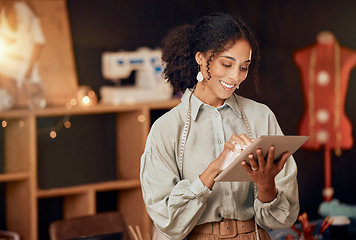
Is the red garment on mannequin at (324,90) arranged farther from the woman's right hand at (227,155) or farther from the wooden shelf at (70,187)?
the woman's right hand at (227,155)

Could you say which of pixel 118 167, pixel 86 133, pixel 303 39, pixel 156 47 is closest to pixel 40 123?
pixel 86 133

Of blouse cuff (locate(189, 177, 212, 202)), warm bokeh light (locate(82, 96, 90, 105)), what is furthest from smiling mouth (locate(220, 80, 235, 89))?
warm bokeh light (locate(82, 96, 90, 105))

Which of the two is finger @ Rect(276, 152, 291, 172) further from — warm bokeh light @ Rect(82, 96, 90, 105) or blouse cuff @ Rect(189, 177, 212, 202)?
warm bokeh light @ Rect(82, 96, 90, 105)

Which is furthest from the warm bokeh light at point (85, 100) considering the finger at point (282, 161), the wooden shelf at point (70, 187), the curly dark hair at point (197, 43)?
the finger at point (282, 161)

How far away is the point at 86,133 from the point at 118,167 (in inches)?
13.6

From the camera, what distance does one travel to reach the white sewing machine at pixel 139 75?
4.21m

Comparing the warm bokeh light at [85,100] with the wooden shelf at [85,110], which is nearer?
the wooden shelf at [85,110]

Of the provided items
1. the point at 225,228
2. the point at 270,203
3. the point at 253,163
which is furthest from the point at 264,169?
the point at 225,228

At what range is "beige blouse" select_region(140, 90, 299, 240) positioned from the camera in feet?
5.96

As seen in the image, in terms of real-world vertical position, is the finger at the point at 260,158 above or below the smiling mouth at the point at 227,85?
below

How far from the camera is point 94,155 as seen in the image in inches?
178

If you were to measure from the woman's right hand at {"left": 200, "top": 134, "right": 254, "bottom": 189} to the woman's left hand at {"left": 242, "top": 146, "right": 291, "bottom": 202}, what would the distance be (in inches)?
2.1

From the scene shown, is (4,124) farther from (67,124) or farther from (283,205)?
(283,205)

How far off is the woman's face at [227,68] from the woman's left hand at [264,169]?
244 mm
